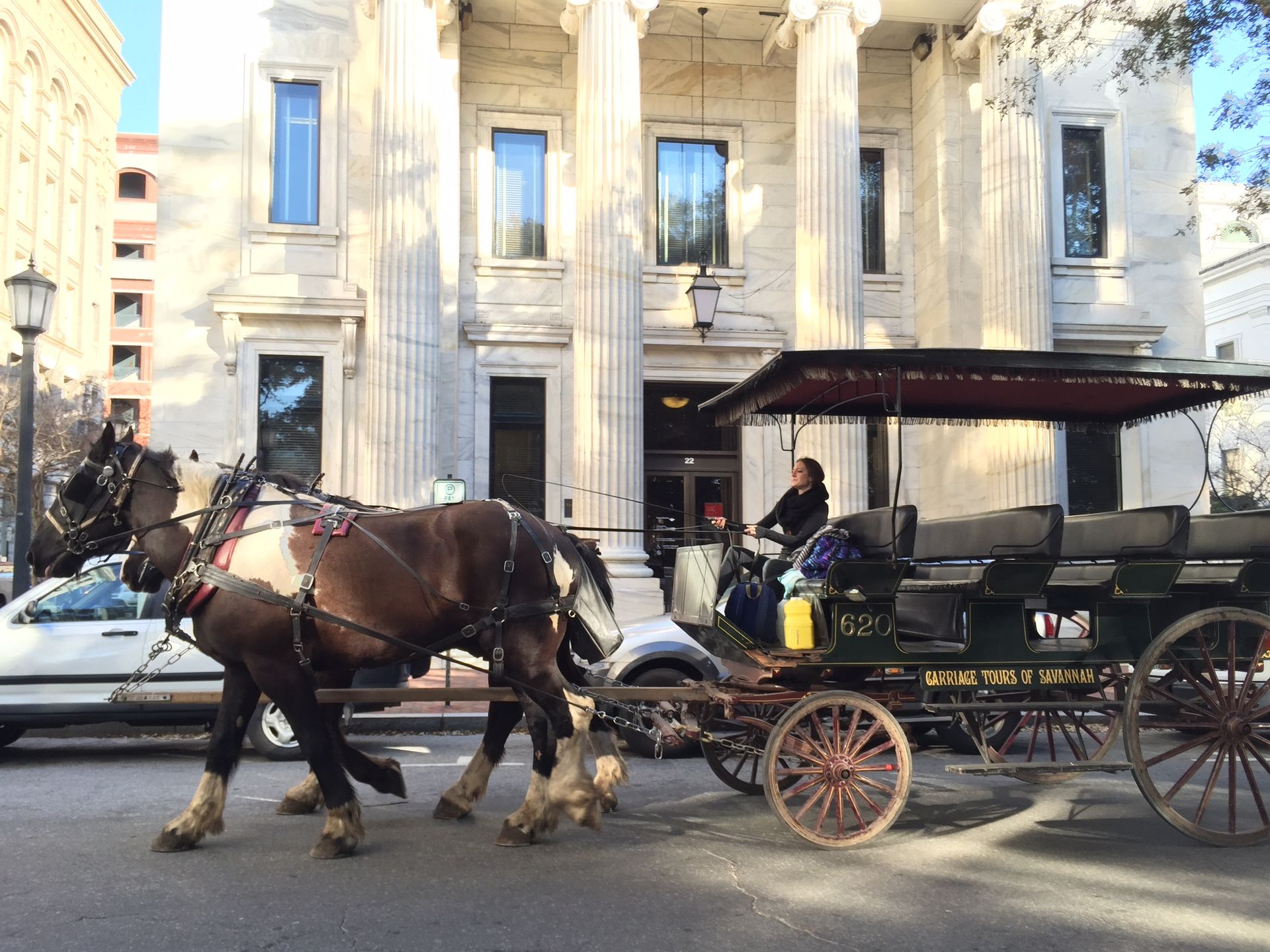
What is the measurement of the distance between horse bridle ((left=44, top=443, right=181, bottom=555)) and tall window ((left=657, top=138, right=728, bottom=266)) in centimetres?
1338

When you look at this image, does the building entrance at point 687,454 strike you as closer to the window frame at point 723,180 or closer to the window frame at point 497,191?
the window frame at point 723,180

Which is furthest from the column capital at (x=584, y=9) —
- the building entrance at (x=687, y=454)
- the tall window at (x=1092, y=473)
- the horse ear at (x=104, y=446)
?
the horse ear at (x=104, y=446)

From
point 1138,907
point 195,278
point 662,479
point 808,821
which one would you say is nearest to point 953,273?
point 662,479

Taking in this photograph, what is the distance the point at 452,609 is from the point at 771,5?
1428 centimetres

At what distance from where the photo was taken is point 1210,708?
6.17 metres

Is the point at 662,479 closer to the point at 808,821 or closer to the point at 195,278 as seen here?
the point at 195,278

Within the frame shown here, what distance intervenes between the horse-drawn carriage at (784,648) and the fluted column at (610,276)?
8.31m

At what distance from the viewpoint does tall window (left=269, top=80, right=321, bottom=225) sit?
56.1 feet

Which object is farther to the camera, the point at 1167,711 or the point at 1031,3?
the point at 1031,3

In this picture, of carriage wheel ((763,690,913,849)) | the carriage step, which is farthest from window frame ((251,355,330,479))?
the carriage step

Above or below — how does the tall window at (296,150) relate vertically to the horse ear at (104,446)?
above

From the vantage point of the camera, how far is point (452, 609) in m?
5.85

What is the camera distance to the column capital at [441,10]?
1616 cm

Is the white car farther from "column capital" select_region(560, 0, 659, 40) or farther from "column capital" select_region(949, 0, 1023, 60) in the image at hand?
"column capital" select_region(949, 0, 1023, 60)
